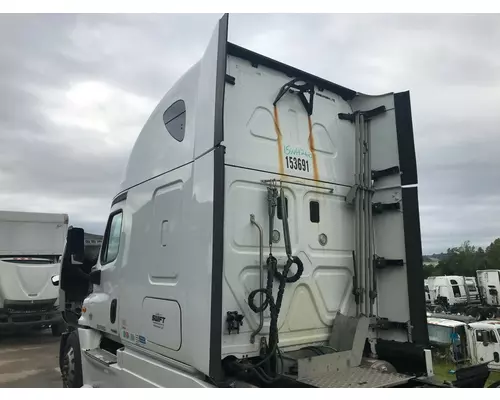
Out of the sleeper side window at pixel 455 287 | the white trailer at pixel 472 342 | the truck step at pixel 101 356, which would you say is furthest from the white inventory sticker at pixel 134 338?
the sleeper side window at pixel 455 287

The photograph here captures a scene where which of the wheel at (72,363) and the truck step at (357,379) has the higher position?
the truck step at (357,379)

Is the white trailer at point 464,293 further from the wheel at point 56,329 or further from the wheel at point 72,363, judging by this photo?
the wheel at point 72,363

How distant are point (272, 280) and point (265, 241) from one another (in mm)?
329

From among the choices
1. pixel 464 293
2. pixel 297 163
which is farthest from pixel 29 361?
pixel 464 293

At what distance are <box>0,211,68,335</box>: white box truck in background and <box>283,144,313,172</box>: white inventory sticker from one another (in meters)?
10.1

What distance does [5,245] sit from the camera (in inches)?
471

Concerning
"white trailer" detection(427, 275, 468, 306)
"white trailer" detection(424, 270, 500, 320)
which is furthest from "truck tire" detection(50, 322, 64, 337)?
"white trailer" detection(427, 275, 468, 306)

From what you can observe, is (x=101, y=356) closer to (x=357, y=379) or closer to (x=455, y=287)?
(x=357, y=379)

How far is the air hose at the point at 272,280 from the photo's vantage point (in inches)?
132

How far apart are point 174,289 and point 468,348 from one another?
11.5 metres

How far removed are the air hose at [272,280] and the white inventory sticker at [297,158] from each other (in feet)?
1.14

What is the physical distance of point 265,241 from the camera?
3.62 meters

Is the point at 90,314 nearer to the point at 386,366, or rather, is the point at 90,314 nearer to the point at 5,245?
the point at 386,366

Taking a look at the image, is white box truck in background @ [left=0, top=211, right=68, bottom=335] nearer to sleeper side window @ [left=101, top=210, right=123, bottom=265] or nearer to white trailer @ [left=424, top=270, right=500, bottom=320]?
sleeper side window @ [left=101, top=210, right=123, bottom=265]
